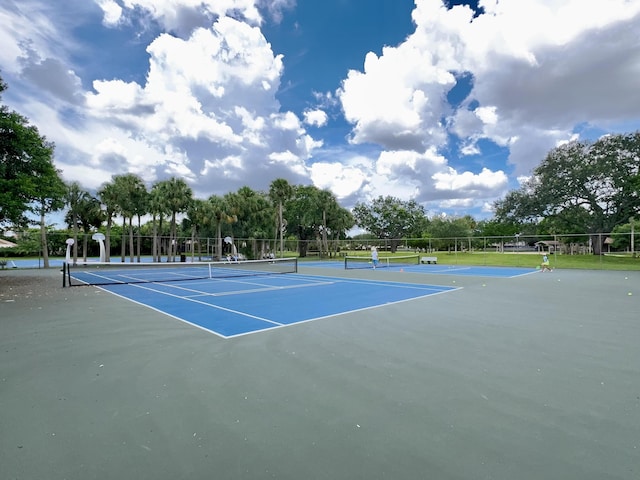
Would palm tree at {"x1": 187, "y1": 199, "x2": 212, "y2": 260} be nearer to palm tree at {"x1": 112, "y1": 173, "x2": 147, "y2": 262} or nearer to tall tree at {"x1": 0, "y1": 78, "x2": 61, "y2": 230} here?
palm tree at {"x1": 112, "y1": 173, "x2": 147, "y2": 262}

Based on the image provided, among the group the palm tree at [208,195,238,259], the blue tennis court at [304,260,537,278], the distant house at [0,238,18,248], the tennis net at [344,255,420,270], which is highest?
the palm tree at [208,195,238,259]

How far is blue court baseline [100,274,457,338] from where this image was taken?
746 cm

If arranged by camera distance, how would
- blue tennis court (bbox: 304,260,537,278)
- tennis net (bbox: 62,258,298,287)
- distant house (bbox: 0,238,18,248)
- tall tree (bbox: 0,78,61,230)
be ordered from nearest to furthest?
tall tree (bbox: 0,78,61,230)
tennis net (bbox: 62,258,298,287)
blue tennis court (bbox: 304,260,537,278)
distant house (bbox: 0,238,18,248)

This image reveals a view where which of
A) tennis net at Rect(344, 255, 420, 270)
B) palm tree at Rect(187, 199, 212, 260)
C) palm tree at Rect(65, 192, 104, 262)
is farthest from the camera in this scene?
palm tree at Rect(187, 199, 212, 260)

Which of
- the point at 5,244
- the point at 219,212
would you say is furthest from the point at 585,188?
the point at 5,244

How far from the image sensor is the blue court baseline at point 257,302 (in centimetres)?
746

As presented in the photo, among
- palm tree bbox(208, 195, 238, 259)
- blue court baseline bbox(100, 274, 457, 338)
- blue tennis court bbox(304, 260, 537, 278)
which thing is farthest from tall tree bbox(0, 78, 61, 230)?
blue tennis court bbox(304, 260, 537, 278)

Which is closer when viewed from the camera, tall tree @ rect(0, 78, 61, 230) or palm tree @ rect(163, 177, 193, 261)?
tall tree @ rect(0, 78, 61, 230)

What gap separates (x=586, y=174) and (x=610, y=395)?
44.6 metres

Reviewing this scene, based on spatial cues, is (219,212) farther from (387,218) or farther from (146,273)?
(387,218)

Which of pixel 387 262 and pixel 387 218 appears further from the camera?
pixel 387 218

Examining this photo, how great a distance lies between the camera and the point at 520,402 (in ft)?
11.3

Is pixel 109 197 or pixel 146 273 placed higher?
pixel 109 197

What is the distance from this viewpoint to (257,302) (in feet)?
33.2
